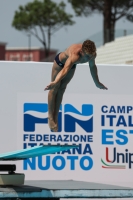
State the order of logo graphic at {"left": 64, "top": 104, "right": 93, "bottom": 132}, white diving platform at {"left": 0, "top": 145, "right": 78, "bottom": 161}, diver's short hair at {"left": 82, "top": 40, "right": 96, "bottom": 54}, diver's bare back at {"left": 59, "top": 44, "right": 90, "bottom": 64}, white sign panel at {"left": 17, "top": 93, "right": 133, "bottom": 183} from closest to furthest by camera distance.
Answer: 1. white diving platform at {"left": 0, "top": 145, "right": 78, "bottom": 161}
2. diver's short hair at {"left": 82, "top": 40, "right": 96, "bottom": 54}
3. diver's bare back at {"left": 59, "top": 44, "right": 90, "bottom": 64}
4. white sign panel at {"left": 17, "top": 93, "right": 133, "bottom": 183}
5. logo graphic at {"left": 64, "top": 104, "right": 93, "bottom": 132}

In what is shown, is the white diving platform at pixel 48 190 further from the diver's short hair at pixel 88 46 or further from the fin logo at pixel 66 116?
the fin logo at pixel 66 116

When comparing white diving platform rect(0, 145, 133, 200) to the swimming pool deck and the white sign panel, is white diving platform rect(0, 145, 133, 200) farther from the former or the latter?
the white sign panel

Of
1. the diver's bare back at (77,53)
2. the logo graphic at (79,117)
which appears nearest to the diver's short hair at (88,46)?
the diver's bare back at (77,53)

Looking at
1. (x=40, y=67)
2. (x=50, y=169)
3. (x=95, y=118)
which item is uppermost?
(x=40, y=67)

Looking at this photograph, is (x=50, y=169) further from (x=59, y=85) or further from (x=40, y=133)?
(x=59, y=85)

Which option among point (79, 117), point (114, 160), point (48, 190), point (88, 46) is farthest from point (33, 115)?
point (88, 46)

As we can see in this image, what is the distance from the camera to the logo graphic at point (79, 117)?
1465cm

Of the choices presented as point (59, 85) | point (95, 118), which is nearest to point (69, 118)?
point (95, 118)

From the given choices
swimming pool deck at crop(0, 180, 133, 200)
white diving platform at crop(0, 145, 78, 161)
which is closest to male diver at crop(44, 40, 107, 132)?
white diving platform at crop(0, 145, 78, 161)

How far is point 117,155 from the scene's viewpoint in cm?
1479

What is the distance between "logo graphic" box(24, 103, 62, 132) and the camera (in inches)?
570

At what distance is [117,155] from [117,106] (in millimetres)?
947

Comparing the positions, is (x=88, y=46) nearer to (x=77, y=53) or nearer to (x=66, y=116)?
(x=77, y=53)

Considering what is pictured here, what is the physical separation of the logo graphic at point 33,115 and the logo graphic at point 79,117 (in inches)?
7.3
